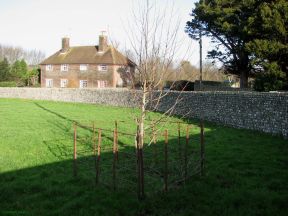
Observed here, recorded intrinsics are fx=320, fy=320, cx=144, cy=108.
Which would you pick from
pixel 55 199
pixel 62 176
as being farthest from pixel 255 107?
pixel 55 199

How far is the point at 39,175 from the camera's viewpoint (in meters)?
8.26

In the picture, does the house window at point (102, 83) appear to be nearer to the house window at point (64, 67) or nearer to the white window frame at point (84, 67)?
the white window frame at point (84, 67)

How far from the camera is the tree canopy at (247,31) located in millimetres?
24281

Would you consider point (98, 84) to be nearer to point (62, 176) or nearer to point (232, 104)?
point (232, 104)

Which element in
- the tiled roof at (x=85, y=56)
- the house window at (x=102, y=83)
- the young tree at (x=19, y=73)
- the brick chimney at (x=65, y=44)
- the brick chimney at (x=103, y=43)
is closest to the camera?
the brick chimney at (x=103, y=43)

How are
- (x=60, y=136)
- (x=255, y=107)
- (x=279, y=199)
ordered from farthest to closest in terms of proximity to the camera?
(x=255, y=107), (x=60, y=136), (x=279, y=199)

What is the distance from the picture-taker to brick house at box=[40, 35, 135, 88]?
50.3 metres

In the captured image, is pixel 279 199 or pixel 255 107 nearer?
pixel 279 199

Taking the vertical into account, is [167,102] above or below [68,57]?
below

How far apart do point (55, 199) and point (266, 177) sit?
5134 millimetres

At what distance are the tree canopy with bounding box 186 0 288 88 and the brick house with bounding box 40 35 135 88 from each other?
17051mm

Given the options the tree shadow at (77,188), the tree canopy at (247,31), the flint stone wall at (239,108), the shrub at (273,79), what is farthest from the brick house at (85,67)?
the tree shadow at (77,188)

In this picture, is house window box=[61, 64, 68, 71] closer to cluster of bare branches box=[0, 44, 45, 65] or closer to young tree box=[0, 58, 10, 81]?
young tree box=[0, 58, 10, 81]

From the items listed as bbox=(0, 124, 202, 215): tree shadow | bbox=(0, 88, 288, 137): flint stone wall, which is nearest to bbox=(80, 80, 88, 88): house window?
bbox=(0, 88, 288, 137): flint stone wall
